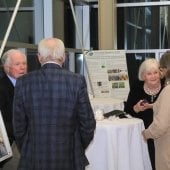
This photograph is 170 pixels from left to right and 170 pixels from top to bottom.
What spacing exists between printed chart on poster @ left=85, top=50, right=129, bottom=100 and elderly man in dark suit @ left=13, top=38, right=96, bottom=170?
443 cm

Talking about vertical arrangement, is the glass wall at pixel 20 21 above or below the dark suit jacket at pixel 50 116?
above

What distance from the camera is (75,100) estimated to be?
7.64 ft

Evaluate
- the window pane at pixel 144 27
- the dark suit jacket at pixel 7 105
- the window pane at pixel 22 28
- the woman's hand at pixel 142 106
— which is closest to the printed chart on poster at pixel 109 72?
the window pane at pixel 144 27

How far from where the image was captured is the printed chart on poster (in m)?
6.82

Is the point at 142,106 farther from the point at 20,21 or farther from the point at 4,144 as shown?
the point at 20,21

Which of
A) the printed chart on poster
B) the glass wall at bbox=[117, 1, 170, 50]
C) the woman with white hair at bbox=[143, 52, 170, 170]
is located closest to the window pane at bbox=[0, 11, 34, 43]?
the printed chart on poster

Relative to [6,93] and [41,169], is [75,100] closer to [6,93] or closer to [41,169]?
[41,169]

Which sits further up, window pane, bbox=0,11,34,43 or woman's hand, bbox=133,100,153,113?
window pane, bbox=0,11,34,43

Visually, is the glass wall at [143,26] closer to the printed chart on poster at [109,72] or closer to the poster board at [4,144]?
the printed chart on poster at [109,72]

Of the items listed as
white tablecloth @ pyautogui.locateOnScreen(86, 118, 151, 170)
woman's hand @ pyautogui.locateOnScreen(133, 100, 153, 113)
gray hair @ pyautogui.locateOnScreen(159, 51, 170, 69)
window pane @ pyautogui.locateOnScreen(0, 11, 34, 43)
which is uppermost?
window pane @ pyautogui.locateOnScreen(0, 11, 34, 43)

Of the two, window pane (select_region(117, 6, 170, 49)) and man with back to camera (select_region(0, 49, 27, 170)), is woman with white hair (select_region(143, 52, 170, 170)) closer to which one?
man with back to camera (select_region(0, 49, 27, 170))

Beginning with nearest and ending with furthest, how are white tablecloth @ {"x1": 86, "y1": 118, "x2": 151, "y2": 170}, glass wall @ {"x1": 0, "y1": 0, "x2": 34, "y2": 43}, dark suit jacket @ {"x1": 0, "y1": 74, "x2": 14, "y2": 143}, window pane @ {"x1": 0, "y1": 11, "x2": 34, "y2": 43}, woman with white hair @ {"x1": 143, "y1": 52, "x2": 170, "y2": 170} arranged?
woman with white hair @ {"x1": 143, "y1": 52, "x2": 170, "y2": 170}, dark suit jacket @ {"x1": 0, "y1": 74, "x2": 14, "y2": 143}, white tablecloth @ {"x1": 86, "y1": 118, "x2": 151, "y2": 170}, glass wall @ {"x1": 0, "y1": 0, "x2": 34, "y2": 43}, window pane @ {"x1": 0, "y1": 11, "x2": 34, "y2": 43}

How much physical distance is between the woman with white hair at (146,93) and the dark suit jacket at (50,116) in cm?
144

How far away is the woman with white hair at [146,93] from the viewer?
3.73m
